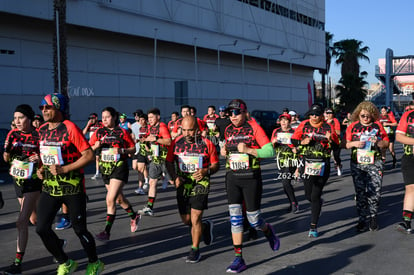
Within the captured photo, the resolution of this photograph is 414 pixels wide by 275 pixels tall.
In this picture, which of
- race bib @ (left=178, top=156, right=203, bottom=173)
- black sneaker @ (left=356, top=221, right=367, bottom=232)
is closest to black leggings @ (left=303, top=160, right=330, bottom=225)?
black sneaker @ (left=356, top=221, right=367, bottom=232)

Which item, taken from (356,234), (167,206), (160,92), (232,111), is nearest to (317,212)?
(356,234)

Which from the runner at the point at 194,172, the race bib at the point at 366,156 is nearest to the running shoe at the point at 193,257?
the runner at the point at 194,172

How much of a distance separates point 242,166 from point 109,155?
2.43 m

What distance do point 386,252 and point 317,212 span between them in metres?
1.18

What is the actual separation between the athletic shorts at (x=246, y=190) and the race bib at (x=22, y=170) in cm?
238

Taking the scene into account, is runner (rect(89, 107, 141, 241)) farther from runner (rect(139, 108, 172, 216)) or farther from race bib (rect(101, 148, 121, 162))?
runner (rect(139, 108, 172, 216))

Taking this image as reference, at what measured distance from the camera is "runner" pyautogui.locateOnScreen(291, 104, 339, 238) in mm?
7516

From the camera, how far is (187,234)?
7.80 m

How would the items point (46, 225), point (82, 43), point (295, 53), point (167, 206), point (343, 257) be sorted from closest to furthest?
1. point (46, 225)
2. point (343, 257)
3. point (167, 206)
4. point (82, 43)
5. point (295, 53)

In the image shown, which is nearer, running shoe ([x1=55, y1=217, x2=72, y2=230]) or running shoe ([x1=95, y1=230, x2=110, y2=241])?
running shoe ([x1=95, y1=230, x2=110, y2=241])

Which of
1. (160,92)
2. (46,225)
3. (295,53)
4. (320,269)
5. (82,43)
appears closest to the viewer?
(46,225)

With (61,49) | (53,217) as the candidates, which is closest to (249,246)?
(53,217)

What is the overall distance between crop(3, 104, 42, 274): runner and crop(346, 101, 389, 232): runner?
440cm

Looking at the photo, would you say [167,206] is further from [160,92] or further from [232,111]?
[160,92]
